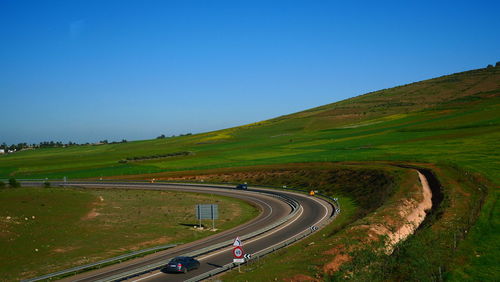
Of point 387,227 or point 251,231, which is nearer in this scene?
point 387,227

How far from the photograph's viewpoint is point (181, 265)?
1200 inches

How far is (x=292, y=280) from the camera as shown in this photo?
989 inches

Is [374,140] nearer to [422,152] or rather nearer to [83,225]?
[422,152]

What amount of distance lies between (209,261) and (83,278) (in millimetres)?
9769

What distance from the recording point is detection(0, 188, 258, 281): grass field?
118ft

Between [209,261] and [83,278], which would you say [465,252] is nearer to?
[209,261]

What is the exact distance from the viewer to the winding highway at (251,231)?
31.3 m

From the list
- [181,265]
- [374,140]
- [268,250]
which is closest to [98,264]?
[181,265]

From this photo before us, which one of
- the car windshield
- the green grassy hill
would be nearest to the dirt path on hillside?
the green grassy hill

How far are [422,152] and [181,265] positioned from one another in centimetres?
6703

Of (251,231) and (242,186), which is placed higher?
(242,186)

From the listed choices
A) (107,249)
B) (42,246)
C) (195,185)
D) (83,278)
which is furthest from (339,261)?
(195,185)

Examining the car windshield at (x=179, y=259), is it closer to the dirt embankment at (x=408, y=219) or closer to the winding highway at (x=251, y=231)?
the winding highway at (x=251, y=231)

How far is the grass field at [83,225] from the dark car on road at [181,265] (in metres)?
9.08
